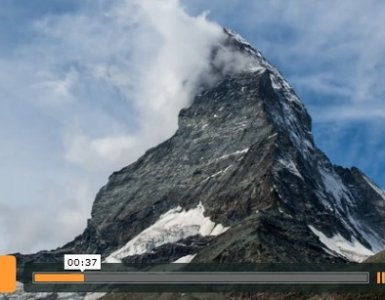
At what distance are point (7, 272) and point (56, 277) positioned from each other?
574 cm

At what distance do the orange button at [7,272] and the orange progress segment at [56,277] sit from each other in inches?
215

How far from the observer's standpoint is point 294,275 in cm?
8831

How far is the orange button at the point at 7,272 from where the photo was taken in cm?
3807

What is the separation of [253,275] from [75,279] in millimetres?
35258

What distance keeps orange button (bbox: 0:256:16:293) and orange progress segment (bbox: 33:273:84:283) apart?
5.46 meters

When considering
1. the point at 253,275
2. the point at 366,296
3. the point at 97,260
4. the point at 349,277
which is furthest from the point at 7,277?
the point at 366,296

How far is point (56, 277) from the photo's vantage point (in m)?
44.1

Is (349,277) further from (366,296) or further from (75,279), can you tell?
(366,296)

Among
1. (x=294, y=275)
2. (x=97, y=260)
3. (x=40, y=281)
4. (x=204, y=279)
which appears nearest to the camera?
(x=40, y=281)
